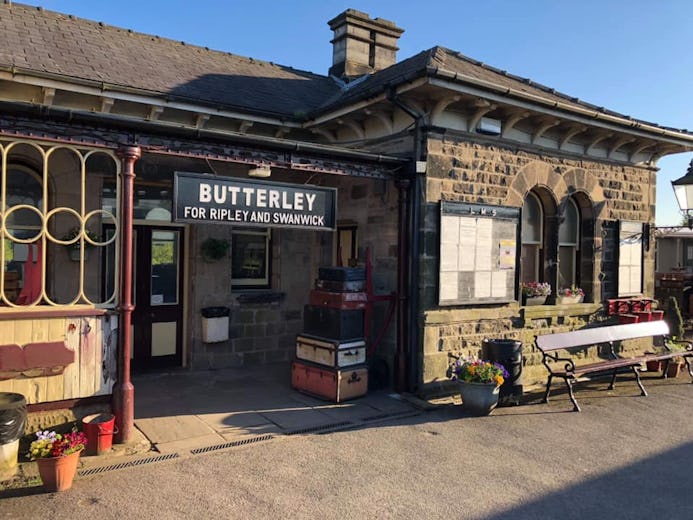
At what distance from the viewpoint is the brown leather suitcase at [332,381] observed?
23.1ft

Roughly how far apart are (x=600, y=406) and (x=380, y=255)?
11.8ft

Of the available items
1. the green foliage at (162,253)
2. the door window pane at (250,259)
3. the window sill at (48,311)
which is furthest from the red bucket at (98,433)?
the door window pane at (250,259)

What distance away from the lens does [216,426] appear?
240 inches

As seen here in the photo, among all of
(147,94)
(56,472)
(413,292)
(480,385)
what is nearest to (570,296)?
(413,292)

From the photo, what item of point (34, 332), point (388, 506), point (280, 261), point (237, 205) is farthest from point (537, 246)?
point (34, 332)

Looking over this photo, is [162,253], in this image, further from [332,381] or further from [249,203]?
[332,381]

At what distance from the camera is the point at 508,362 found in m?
7.23

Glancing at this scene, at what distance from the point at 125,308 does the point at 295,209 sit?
216 centimetres

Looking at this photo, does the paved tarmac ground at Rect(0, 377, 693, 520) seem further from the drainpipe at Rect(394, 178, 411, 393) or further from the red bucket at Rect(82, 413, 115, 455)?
the drainpipe at Rect(394, 178, 411, 393)

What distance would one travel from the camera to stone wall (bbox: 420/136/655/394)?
754cm

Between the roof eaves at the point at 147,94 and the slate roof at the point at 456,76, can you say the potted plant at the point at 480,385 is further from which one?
the roof eaves at the point at 147,94

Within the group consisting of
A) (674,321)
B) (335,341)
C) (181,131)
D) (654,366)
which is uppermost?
(181,131)

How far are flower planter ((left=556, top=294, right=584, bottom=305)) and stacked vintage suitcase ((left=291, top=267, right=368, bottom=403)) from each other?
3760mm

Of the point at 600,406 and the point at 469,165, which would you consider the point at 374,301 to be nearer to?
the point at 469,165
